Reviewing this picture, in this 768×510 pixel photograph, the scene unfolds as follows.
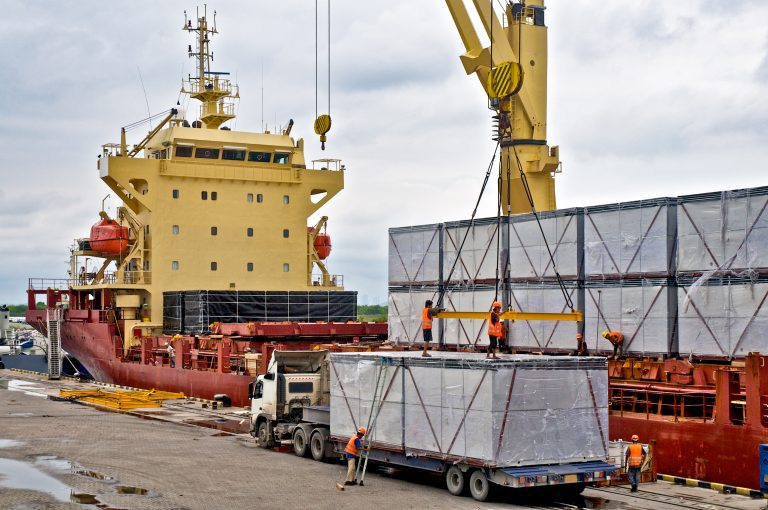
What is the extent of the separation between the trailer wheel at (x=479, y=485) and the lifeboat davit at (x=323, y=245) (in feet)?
93.5

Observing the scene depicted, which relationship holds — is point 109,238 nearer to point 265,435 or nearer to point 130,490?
point 265,435

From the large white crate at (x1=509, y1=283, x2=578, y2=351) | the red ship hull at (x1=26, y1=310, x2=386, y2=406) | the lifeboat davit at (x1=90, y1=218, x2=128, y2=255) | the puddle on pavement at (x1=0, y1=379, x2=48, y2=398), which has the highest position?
the lifeboat davit at (x1=90, y1=218, x2=128, y2=255)

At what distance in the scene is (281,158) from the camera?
41.5 meters

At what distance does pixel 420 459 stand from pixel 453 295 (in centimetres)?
879

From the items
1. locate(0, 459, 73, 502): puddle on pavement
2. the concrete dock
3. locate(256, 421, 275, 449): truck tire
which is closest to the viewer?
the concrete dock

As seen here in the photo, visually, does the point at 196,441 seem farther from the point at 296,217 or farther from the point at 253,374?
the point at 296,217

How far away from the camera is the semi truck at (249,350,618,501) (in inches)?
606

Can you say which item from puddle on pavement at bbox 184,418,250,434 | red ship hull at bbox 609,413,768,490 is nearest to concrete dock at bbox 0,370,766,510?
puddle on pavement at bbox 184,418,250,434

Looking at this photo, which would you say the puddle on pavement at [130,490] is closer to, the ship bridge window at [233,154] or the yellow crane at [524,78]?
the yellow crane at [524,78]

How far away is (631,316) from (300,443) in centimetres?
777

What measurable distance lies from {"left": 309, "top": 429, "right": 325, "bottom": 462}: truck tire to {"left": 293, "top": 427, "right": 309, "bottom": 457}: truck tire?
0.18 metres

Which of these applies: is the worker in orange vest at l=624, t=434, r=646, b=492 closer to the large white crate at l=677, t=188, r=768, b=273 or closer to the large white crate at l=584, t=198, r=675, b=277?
the large white crate at l=677, t=188, r=768, b=273

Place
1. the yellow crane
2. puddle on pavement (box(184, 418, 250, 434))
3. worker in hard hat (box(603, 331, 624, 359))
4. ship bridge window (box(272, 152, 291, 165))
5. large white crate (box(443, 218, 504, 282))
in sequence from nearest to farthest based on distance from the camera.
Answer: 1. worker in hard hat (box(603, 331, 624, 359))
2. large white crate (box(443, 218, 504, 282))
3. puddle on pavement (box(184, 418, 250, 434))
4. the yellow crane
5. ship bridge window (box(272, 152, 291, 165))

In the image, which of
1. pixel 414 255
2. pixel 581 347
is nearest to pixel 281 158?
pixel 414 255
